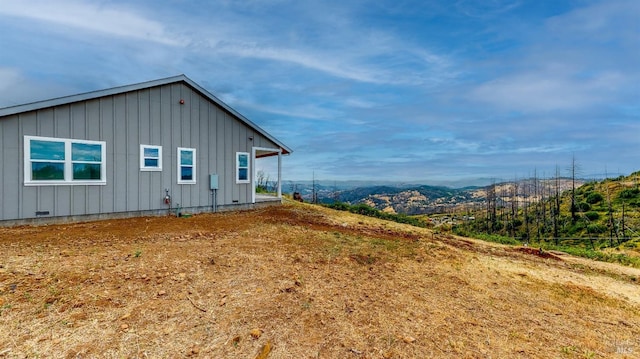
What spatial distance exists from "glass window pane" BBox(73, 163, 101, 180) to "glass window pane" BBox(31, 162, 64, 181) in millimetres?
304

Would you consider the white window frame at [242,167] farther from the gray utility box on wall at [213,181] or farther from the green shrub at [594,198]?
the green shrub at [594,198]

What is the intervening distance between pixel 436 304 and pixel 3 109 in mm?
10479

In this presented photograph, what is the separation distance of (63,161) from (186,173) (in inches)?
134

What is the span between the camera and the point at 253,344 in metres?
3.11

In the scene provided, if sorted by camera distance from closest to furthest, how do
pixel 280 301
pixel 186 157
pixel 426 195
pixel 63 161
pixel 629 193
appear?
pixel 280 301 < pixel 63 161 < pixel 186 157 < pixel 629 193 < pixel 426 195

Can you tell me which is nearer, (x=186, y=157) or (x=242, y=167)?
(x=186, y=157)

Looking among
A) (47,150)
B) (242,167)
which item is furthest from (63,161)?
(242,167)

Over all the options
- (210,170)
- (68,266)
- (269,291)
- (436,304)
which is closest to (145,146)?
(210,170)

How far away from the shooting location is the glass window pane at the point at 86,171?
854 cm

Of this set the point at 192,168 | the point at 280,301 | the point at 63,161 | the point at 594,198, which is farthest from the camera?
the point at 594,198

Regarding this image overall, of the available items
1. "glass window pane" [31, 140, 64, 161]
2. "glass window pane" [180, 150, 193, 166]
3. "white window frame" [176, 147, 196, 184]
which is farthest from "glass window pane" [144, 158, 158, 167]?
"glass window pane" [31, 140, 64, 161]

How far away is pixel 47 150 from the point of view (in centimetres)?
809

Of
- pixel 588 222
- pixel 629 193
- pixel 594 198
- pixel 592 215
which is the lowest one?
pixel 588 222

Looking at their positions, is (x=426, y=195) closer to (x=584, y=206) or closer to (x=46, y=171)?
(x=584, y=206)
